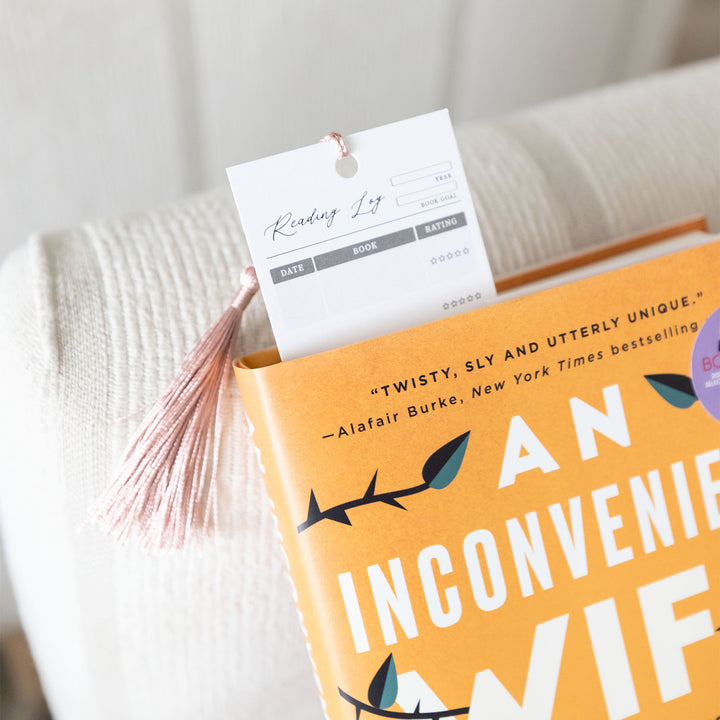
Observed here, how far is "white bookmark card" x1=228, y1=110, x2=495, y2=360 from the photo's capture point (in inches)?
12.8

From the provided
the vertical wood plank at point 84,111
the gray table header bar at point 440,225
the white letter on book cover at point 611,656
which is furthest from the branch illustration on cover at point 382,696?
the vertical wood plank at point 84,111

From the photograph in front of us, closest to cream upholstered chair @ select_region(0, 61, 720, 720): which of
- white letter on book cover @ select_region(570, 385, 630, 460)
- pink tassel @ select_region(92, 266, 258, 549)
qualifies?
pink tassel @ select_region(92, 266, 258, 549)

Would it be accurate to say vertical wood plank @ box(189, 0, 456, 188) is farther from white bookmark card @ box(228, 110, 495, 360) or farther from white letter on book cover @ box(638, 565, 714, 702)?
white letter on book cover @ box(638, 565, 714, 702)

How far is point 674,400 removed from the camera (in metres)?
0.37

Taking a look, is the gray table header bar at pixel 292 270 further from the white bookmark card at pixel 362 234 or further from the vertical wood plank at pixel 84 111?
the vertical wood plank at pixel 84 111

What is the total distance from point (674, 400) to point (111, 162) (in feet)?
1.67

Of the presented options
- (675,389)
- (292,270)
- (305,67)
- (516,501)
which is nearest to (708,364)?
(675,389)

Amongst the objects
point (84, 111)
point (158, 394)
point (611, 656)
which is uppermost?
point (84, 111)

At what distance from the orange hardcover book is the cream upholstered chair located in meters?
0.08

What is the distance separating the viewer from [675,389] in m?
0.37

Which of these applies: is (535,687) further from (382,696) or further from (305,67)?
(305,67)

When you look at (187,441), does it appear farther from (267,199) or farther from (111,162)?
(111,162)

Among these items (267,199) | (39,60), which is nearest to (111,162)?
(39,60)

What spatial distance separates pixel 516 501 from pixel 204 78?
0.47m
